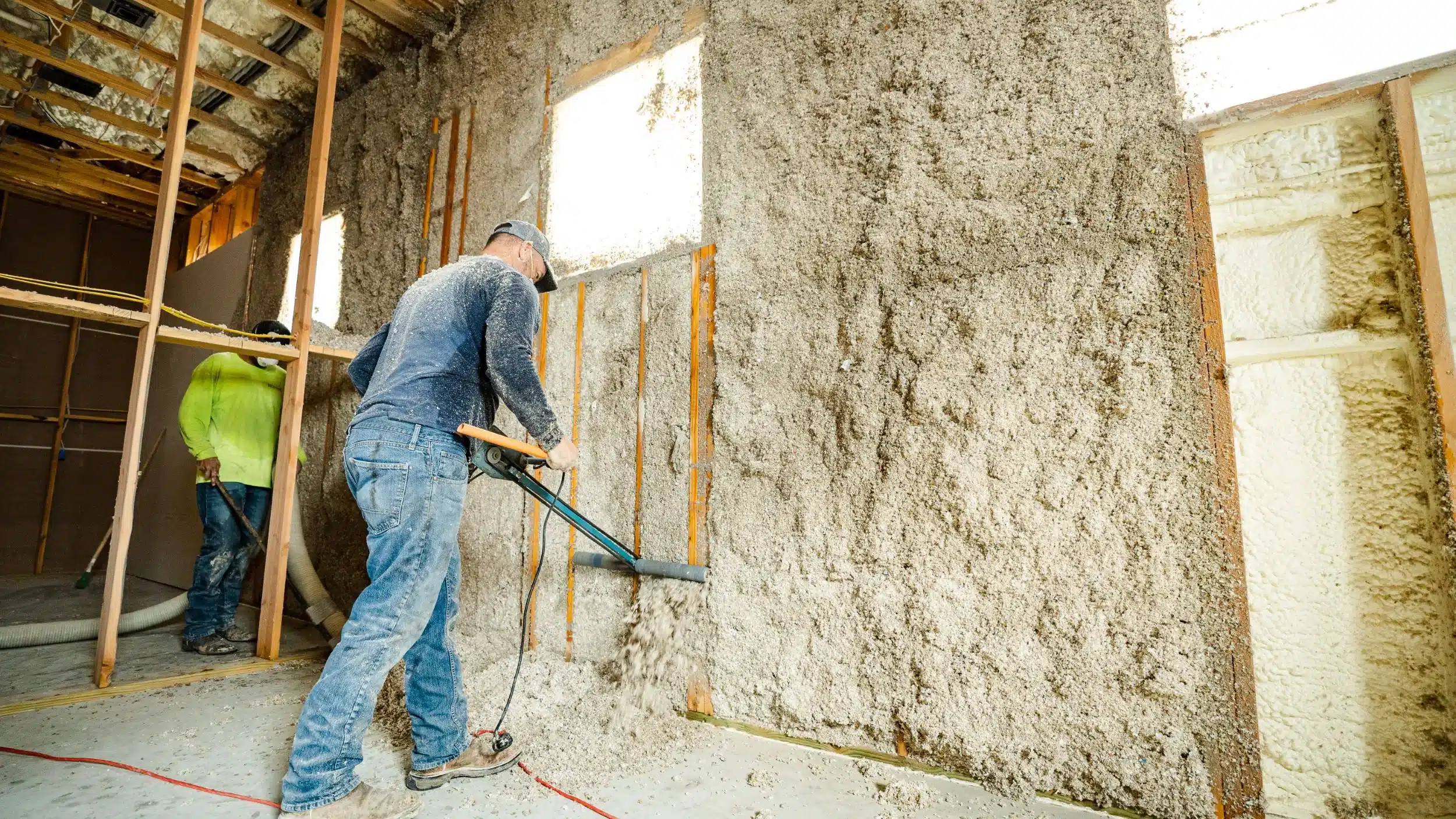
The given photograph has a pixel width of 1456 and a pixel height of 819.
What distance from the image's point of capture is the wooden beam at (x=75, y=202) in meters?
5.50

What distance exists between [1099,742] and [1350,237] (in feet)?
4.09

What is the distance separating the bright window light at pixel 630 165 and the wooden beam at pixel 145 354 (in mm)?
1482

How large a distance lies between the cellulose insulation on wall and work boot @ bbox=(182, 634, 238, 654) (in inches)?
146

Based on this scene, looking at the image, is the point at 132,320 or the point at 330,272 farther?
the point at 330,272

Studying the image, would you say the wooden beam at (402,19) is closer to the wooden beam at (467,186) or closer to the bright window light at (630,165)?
the wooden beam at (467,186)

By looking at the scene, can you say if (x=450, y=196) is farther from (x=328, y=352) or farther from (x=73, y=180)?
(x=73, y=180)

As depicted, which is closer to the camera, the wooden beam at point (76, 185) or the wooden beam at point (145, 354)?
the wooden beam at point (145, 354)

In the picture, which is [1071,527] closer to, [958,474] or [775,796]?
[958,474]

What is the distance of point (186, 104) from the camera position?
2.70 m

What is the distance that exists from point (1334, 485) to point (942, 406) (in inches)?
32.0

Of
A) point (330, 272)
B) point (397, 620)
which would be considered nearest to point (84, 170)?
point (330, 272)

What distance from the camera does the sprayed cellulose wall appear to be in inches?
57.6

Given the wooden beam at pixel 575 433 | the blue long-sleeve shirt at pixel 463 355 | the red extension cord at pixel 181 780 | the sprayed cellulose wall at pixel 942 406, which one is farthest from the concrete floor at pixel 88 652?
the blue long-sleeve shirt at pixel 463 355

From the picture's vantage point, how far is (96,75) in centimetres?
386
